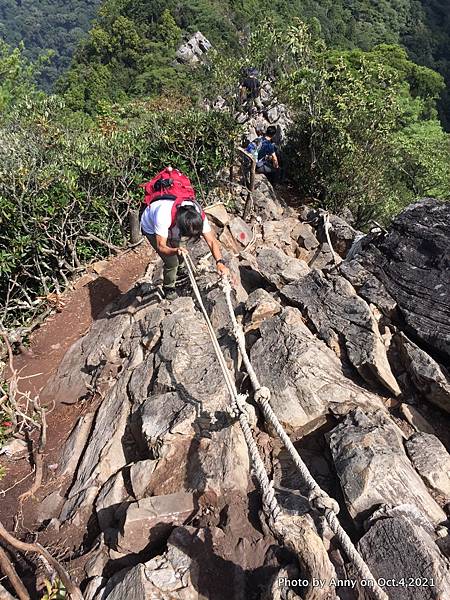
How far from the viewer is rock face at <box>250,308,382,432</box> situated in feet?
15.8

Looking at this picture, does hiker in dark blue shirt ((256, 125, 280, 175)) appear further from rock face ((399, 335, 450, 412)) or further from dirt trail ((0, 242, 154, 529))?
rock face ((399, 335, 450, 412))

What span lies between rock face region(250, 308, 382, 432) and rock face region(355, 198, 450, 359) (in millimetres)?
1185

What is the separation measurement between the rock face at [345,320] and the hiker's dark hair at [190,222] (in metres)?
1.67

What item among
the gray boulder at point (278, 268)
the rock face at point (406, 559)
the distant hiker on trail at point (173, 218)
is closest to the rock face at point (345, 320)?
the gray boulder at point (278, 268)

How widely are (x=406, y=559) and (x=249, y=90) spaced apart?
16.1 metres

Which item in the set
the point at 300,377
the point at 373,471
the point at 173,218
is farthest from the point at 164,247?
the point at 373,471

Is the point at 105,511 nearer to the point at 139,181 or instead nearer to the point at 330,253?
the point at 330,253

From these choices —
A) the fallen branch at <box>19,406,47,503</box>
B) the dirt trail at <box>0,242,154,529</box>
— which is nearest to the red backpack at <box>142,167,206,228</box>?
the dirt trail at <box>0,242,154,529</box>

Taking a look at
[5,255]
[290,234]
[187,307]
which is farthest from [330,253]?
[5,255]

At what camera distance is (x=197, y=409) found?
5000 mm

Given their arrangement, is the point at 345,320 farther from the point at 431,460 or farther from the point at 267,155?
the point at 267,155

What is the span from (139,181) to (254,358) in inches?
294

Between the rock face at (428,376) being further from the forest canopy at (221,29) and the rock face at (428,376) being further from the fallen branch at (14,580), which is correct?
the forest canopy at (221,29)

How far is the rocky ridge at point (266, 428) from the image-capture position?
11.8 ft
